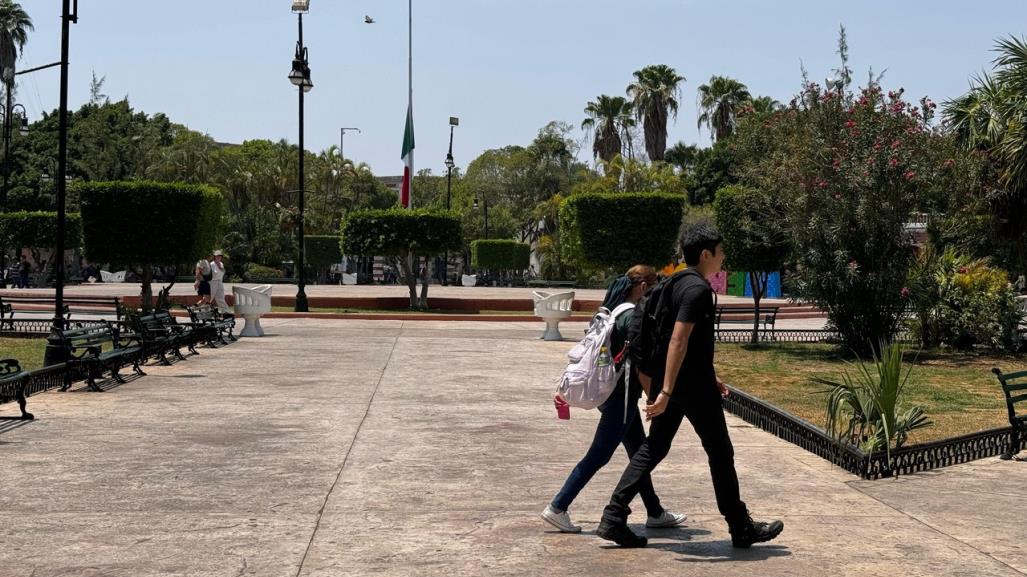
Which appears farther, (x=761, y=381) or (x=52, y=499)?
(x=761, y=381)

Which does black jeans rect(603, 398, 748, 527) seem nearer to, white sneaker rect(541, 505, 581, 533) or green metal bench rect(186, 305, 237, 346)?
white sneaker rect(541, 505, 581, 533)

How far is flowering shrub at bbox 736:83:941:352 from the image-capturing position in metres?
17.5

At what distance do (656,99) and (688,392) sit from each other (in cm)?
6720

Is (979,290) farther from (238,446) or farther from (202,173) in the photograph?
(202,173)

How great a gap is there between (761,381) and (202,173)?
2224 inches

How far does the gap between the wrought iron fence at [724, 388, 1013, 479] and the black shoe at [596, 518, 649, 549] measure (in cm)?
262

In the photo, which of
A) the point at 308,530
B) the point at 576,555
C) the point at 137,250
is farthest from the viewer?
the point at 137,250

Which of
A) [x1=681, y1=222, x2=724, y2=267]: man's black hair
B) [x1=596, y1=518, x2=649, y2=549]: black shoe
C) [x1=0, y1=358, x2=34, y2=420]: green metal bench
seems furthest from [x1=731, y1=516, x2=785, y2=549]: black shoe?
[x1=0, y1=358, x2=34, y2=420]: green metal bench

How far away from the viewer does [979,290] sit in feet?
64.1

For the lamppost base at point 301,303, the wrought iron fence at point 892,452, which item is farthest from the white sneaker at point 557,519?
the lamppost base at point 301,303

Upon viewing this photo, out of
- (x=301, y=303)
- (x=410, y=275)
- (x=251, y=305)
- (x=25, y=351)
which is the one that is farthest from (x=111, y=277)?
(x=25, y=351)

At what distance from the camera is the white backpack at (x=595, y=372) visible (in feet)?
18.7

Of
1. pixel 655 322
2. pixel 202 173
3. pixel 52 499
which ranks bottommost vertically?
pixel 52 499

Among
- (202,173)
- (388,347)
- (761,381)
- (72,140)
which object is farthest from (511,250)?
(761,381)
